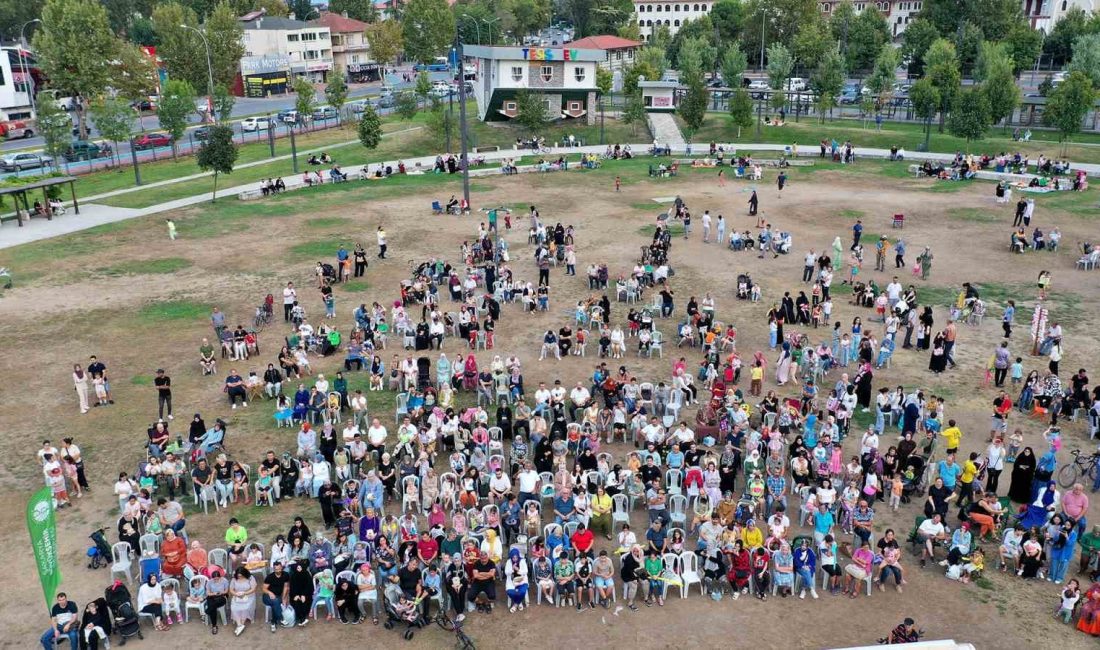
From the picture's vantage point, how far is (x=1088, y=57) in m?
67.2

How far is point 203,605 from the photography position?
13578mm

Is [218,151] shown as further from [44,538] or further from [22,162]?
[44,538]

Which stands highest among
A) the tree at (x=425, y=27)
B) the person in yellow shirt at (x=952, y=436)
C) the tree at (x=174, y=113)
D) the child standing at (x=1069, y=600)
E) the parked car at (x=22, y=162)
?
the tree at (x=425, y=27)

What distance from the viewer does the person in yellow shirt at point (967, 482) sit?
16.5 m

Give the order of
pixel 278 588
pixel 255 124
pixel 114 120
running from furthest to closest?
pixel 255 124 → pixel 114 120 → pixel 278 588

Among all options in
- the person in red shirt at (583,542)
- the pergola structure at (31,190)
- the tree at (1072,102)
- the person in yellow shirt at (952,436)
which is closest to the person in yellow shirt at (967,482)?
the person in yellow shirt at (952,436)

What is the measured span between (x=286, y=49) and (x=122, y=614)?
97430mm

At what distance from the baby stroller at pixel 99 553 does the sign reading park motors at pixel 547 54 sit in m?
55.4

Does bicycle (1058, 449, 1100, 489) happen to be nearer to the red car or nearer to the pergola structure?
the pergola structure

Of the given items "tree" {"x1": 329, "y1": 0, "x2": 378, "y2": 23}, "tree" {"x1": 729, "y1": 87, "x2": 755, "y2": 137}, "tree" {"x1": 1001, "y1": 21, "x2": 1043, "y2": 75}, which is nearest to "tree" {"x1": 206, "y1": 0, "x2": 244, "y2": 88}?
"tree" {"x1": 729, "y1": 87, "x2": 755, "y2": 137}

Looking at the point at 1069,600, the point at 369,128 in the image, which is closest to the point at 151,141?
the point at 369,128

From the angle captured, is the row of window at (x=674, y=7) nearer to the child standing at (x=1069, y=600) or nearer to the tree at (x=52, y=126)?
the tree at (x=52, y=126)

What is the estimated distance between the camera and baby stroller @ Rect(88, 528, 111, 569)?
48.8ft

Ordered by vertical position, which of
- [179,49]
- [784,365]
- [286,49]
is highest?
[286,49]
